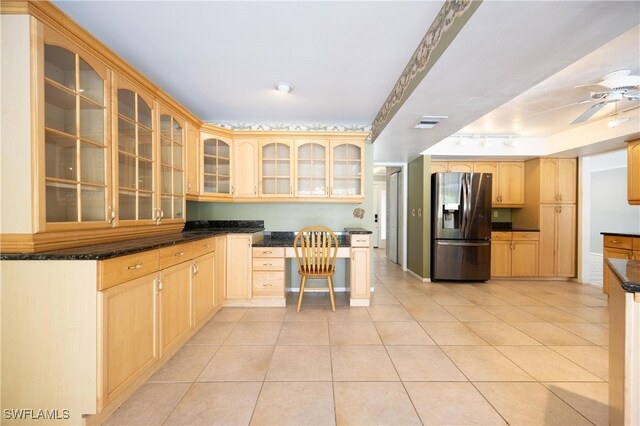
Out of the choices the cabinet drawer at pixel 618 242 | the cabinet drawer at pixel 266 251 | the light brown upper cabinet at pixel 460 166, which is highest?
the light brown upper cabinet at pixel 460 166

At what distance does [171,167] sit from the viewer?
2.67 metres

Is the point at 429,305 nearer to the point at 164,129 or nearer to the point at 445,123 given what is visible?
the point at 445,123

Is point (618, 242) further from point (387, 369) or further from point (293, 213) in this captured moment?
point (293, 213)

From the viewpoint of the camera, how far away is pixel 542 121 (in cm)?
361

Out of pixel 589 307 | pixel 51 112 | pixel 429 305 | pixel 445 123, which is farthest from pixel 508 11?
pixel 589 307

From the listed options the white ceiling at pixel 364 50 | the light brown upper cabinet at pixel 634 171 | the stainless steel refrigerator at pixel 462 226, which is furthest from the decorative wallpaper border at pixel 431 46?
the light brown upper cabinet at pixel 634 171

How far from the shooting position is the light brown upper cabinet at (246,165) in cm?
350

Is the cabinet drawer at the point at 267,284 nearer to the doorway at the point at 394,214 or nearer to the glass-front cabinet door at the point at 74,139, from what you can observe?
the glass-front cabinet door at the point at 74,139

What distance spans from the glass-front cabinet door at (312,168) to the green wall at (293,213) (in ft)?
1.18

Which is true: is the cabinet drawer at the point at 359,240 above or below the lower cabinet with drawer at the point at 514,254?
above

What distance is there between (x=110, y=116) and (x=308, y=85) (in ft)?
5.59

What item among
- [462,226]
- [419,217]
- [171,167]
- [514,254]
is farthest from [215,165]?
[514,254]

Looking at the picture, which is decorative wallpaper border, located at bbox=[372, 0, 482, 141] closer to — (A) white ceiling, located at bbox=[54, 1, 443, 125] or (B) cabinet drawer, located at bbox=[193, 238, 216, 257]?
(A) white ceiling, located at bbox=[54, 1, 443, 125]

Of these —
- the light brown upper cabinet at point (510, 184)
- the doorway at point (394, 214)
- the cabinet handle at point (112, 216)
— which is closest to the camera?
the cabinet handle at point (112, 216)
